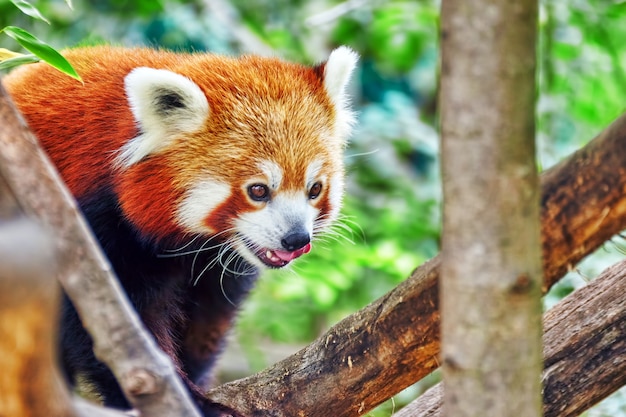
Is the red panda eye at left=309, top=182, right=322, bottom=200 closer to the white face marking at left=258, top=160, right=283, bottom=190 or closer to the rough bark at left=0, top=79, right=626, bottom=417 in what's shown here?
the white face marking at left=258, top=160, right=283, bottom=190

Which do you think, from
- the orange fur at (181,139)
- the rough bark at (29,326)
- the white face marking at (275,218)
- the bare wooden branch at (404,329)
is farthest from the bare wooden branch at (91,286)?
the white face marking at (275,218)

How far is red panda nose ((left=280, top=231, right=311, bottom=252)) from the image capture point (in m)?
2.64

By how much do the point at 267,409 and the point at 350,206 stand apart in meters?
2.52

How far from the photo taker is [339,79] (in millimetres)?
2977

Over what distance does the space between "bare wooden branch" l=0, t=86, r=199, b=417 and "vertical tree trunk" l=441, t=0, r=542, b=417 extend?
1.68 feet

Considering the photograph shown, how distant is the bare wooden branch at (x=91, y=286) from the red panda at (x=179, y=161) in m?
1.11

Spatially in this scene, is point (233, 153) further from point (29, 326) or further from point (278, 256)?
point (29, 326)

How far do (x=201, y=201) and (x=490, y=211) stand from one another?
5.30 feet

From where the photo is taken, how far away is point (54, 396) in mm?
1215

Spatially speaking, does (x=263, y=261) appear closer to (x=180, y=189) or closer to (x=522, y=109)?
(x=180, y=189)

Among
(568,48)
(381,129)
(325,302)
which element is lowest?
(325,302)

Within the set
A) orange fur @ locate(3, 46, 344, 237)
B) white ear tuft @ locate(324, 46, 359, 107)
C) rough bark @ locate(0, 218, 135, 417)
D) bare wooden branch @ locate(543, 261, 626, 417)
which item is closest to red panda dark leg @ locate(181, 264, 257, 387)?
orange fur @ locate(3, 46, 344, 237)

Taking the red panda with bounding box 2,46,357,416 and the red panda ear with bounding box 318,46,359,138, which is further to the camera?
the red panda ear with bounding box 318,46,359,138

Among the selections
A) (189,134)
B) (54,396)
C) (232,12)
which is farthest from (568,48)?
(54,396)
